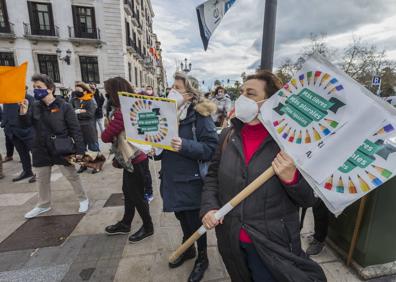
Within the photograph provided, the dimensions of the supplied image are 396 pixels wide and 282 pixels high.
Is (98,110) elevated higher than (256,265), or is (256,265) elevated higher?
(98,110)

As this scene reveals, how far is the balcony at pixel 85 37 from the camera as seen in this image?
19312 millimetres

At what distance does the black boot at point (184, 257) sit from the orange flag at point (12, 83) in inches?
107

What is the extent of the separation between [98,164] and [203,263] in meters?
2.57

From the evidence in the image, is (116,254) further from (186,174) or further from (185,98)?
(185,98)

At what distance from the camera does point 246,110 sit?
4.64 feet

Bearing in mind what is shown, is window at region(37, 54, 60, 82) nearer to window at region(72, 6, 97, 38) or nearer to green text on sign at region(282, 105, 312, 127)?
window at region(72, 6, 97, 38)

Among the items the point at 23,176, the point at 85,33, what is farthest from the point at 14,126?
the point at 85,33

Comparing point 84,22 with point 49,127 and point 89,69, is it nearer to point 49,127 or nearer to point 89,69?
point 89,69

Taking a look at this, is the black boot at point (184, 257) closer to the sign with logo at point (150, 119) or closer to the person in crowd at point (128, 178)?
the person in crowd at point (128, 178)

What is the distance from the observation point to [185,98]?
2.03m

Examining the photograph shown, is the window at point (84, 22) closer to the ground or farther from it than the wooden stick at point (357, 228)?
farther from it

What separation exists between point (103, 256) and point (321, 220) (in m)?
2.53

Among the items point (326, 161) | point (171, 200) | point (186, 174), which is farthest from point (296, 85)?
point (171, 200)

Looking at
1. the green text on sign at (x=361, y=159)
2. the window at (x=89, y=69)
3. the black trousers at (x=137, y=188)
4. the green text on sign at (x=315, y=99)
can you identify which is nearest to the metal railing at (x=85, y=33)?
the window at (x=89, y=69)
